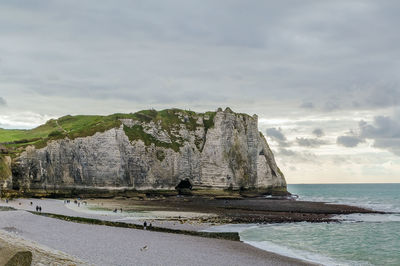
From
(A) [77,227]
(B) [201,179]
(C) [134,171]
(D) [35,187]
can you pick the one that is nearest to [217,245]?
(A) [77,227]

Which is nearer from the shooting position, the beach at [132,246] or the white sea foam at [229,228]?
the beach at [132,246]

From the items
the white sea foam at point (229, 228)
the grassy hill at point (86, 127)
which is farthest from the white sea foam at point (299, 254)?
the grassy hill at point (86, 127)

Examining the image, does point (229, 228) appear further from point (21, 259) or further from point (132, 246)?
point (21, 259)

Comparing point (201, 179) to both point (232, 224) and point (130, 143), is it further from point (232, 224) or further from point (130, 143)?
point (232, 224)

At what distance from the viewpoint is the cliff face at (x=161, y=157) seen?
3403 inches

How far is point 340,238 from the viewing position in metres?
39.2

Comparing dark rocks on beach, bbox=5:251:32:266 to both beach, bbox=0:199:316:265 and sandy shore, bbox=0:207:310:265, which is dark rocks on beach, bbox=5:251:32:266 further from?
sandy shore, bbox=0:207:310:265

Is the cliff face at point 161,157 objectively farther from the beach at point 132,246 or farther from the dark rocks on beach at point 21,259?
the dark rocks on beach at point 21,259

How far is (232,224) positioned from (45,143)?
196ft

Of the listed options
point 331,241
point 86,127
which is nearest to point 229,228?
point 331,241

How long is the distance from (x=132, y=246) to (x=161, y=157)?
7863 cm

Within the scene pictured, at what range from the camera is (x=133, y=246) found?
27703mm

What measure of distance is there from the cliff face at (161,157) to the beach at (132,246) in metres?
51.5

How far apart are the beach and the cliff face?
5151 cm
